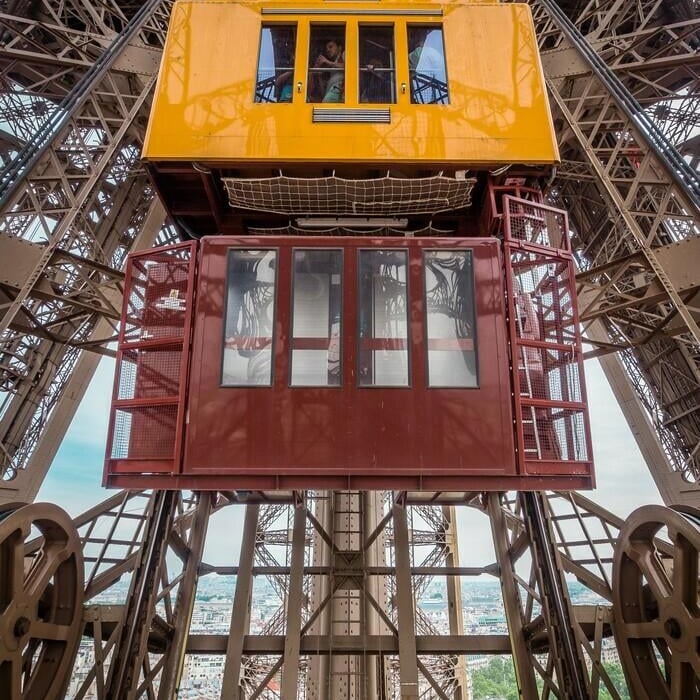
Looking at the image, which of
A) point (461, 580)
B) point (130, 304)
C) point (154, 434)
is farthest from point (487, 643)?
point (461, 580)

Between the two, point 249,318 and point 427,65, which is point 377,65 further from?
point 249,318

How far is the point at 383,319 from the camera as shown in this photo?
6.67 metres

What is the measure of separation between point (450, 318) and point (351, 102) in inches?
142

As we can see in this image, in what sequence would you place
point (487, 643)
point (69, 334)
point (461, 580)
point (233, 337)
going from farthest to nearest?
1. point (461, 580)
2. point (69, 334)
3. point (487, 643)
4. point (233, 337)

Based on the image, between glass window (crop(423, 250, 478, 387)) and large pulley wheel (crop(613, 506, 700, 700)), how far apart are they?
341 centimetres

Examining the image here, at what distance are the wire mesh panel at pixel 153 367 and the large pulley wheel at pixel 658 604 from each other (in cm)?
650

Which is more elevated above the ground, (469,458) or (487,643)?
(469,458)

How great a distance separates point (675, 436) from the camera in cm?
1516

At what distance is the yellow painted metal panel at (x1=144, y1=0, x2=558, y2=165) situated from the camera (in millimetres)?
7250

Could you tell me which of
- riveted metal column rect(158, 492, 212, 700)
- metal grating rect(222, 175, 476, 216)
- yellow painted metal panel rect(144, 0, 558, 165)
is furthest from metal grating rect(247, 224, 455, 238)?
riveted metal column rect(158, 492, 212, 700)

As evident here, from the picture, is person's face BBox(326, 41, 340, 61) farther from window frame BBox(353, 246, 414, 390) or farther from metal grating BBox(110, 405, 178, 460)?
metal grating BBox(110, 405, 178, 460)

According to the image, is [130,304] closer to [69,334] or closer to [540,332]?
[540,332]

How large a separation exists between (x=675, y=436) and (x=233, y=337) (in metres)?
14.3

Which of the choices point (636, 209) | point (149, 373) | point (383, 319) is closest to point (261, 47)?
point (383, 319)
